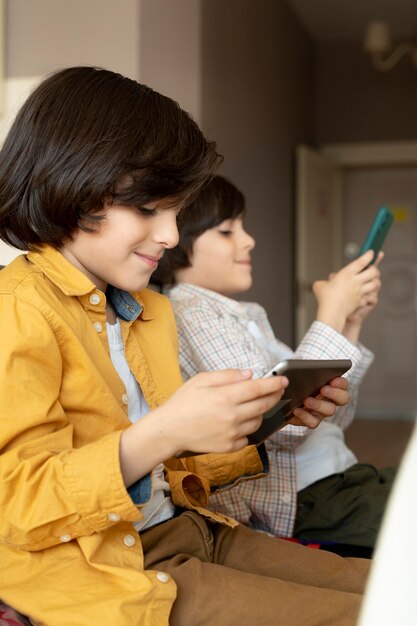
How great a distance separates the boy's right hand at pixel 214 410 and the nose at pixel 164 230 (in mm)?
265

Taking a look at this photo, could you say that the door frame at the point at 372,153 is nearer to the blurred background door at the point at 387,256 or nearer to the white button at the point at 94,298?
the blurred background door at the point at 387,256

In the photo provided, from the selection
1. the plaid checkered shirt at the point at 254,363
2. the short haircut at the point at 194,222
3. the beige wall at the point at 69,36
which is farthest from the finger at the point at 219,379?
the beige wall at the point at 69,36

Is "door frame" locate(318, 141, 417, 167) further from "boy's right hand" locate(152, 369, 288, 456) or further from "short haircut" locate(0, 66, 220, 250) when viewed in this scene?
"boy's right hand" locate(152, 369, 288, 456)

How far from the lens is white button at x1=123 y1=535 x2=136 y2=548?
3.05 feet

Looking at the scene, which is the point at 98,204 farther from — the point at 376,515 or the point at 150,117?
the point at 376,515

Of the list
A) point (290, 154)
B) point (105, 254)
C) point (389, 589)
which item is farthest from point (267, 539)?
point (290, 154)

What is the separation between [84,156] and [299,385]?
1.23ft

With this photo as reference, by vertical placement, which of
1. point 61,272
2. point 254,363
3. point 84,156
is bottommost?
point 254,363

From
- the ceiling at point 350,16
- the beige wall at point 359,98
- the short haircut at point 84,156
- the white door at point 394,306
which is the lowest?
the white door at point 394,306

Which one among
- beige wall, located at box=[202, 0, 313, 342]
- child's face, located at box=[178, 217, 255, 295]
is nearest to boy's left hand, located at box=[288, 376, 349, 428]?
child's face, located at box=[178, 217, 255, 295]

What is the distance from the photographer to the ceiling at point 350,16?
4930 mm

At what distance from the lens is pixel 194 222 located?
180 cm

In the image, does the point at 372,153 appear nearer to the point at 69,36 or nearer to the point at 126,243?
the point at 69,36

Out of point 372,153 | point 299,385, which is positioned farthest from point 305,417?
point 372,153
